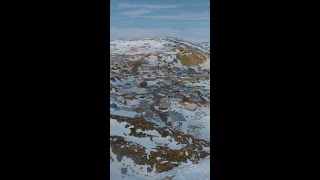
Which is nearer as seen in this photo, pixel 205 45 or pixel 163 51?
pixel 205 45

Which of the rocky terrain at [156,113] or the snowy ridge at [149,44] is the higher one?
the snowy ridge at [149,44]

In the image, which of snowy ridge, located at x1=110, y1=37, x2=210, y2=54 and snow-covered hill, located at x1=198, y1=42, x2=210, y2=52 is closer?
snow-covered hill, located at x1=198, y1=42, x2=210, y2=52

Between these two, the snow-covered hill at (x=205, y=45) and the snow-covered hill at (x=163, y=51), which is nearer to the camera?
the snow-covered hill at (x=205, y=45)

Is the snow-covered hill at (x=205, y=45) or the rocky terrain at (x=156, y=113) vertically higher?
the snow-covered hill at (x=205, y=45)

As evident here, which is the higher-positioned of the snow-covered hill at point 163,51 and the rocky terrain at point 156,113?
the snow-covered hill at point 163,51

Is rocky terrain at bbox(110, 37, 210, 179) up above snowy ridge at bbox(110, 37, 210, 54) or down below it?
below

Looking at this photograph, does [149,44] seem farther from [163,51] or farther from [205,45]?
[205,45]

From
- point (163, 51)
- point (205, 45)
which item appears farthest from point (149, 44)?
point (205, 45)

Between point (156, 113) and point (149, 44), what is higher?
point (149, 44)

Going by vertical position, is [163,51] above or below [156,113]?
above

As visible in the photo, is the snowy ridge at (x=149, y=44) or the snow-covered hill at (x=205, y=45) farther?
the snowy ridge at (x=149, y=44)
